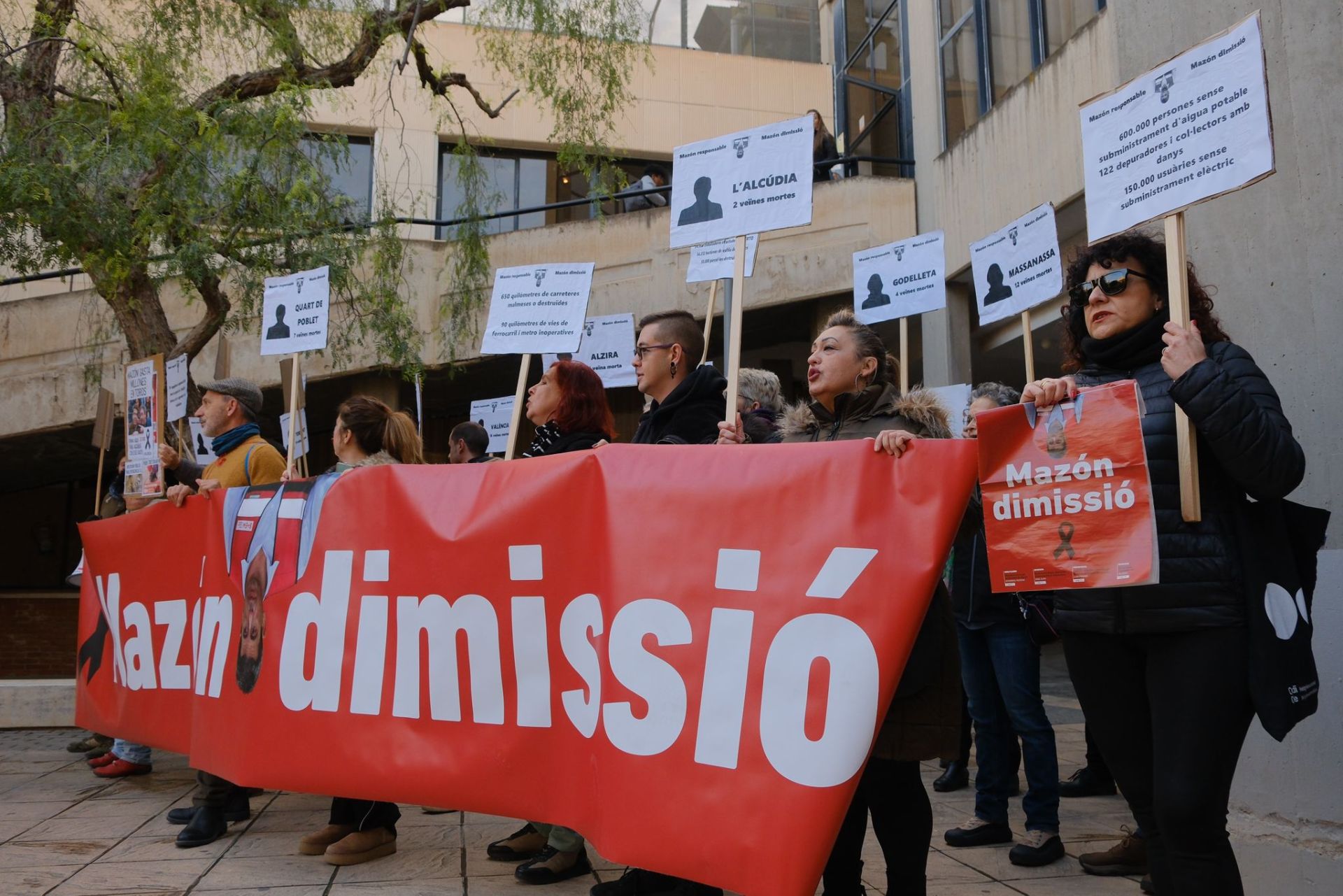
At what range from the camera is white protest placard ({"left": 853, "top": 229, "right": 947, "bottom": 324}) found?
266 inches

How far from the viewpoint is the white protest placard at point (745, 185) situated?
12.5 ft

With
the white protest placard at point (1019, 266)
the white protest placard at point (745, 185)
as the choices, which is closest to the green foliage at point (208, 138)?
the white protest placard at point (745, 185)

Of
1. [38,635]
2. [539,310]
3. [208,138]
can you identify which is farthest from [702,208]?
[38,635]

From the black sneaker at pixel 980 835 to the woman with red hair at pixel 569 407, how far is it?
6.87 feet

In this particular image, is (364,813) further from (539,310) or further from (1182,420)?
(1182,420)

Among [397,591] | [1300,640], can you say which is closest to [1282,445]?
[1300,640]

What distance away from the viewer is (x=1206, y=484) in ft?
8.30

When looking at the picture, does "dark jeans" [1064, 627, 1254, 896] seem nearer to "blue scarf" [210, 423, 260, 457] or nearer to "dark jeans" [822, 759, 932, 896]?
"dark jeans" [822, 759, 932, 896]

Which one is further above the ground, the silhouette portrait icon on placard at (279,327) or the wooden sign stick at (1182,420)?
the silhouette portrait icon on placard at (279,327)

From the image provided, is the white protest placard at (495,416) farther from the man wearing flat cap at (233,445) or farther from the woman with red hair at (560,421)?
the woman with red hair at (560,421)

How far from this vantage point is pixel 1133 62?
4094mm

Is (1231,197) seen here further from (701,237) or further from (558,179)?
(558,179)

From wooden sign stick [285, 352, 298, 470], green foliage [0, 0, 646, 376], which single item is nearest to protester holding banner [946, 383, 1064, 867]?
wooden sign stick [285, 352, 298, 470]

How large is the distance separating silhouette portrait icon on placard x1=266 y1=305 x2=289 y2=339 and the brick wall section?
10597 mm
